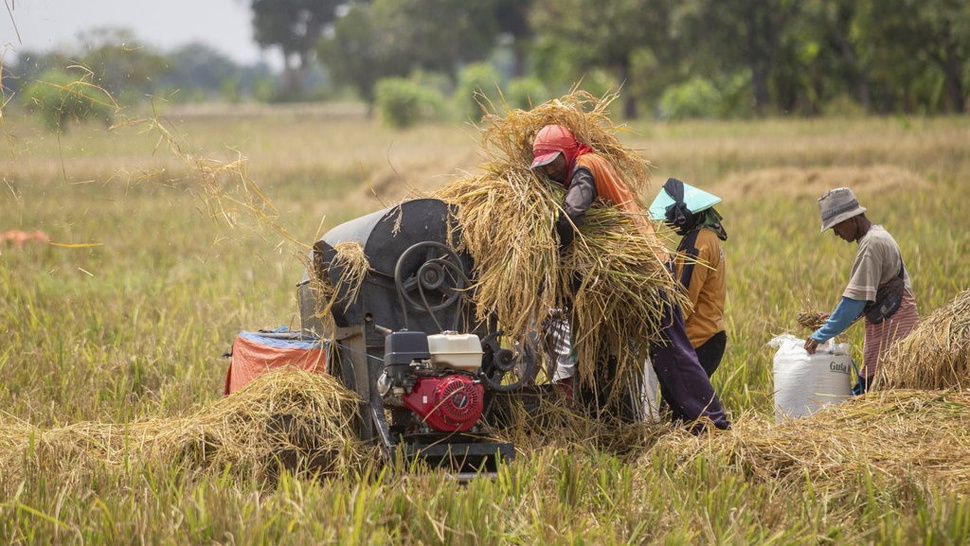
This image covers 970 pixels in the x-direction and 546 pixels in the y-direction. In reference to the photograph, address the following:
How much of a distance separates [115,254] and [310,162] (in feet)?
34.1

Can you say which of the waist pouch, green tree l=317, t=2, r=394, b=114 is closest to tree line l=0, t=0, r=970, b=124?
green tree l=317, t=2, r=394, b=114

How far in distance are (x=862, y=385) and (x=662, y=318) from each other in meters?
1.35

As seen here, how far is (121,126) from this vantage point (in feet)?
17.9

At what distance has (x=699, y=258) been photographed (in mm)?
5707

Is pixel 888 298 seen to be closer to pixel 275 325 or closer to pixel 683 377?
pixel 683 377

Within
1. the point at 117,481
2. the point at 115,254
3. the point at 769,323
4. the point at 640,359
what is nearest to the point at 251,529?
the point at 117,481

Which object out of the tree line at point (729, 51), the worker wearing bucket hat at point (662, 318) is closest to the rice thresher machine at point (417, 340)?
the worker wearing bucket hat at point (662, 318)

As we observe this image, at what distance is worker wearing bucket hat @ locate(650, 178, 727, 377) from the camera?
5.71 meters

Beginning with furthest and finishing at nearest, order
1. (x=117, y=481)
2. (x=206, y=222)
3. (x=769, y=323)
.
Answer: (x=206, y=222) → (x=769, y=323) → (x=117, y=481)

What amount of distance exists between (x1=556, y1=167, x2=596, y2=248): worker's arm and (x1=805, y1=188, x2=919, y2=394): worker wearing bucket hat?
1.22 metres

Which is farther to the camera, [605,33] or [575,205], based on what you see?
[605,33]

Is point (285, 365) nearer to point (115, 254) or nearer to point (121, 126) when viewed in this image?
point (121, 126)

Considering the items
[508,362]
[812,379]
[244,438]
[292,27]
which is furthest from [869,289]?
[292,27]

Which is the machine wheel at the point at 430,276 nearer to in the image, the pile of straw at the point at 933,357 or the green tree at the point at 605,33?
the pile of straw at the point at 933,357
